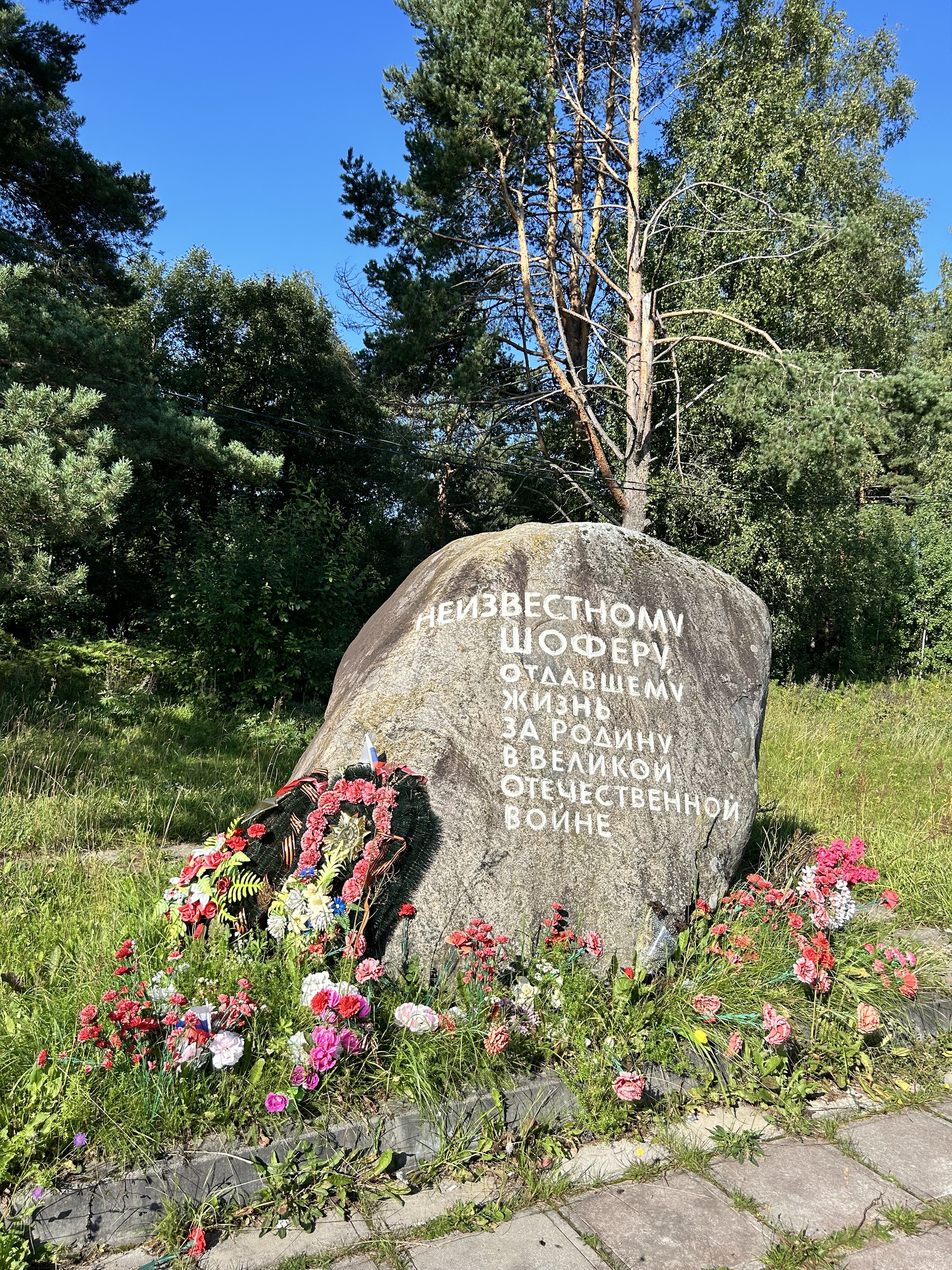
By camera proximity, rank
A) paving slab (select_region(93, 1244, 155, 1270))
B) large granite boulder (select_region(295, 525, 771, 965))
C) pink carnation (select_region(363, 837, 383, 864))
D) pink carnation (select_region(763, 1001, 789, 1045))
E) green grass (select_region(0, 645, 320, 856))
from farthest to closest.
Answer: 1. green grass (select_region(0, 645, 320, 856))
2. large granite boulder (select_region(295, 525, 771, 965))
3. pink carnation (select_region(363, 837, 383, 864))
4. pink carnation (select_region(763, 1001, 789, 1045))
5. paving slab (select_region(93, 1244, 155, 1270))

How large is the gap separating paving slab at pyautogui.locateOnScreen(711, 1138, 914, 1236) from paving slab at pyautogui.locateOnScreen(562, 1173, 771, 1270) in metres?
0.09

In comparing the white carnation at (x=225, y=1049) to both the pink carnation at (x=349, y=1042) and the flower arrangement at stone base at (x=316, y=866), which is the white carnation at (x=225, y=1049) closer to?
the pink carnation at (x=349, y=1042)

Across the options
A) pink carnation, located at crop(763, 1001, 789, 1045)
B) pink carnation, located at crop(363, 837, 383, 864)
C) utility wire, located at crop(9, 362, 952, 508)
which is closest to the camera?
pink carnation, located at crop(763, 1001, 789, 1045)

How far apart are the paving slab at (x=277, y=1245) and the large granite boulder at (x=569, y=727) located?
1.02 meters

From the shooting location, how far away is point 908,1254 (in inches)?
93.0

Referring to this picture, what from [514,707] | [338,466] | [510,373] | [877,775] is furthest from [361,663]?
[338,466]

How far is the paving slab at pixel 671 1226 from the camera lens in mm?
2305

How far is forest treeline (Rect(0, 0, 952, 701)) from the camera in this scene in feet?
37.2

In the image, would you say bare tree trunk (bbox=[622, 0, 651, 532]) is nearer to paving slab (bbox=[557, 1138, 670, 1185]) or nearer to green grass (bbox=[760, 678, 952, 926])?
green grass (bbox=[760, 678, 952, 926])

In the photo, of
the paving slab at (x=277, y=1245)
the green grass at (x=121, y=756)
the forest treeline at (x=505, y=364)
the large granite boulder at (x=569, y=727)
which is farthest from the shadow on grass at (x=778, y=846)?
the forest treeline at (x=505, y=364)

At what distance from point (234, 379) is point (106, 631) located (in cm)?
726

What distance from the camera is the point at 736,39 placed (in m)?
18.7

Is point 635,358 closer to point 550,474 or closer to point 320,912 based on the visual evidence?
point 550,474

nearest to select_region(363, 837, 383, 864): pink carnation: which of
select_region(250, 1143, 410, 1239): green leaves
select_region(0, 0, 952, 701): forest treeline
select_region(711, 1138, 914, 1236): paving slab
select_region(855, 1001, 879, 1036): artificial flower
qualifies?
select_region(250, 1143, 410, 1239): green leaves
